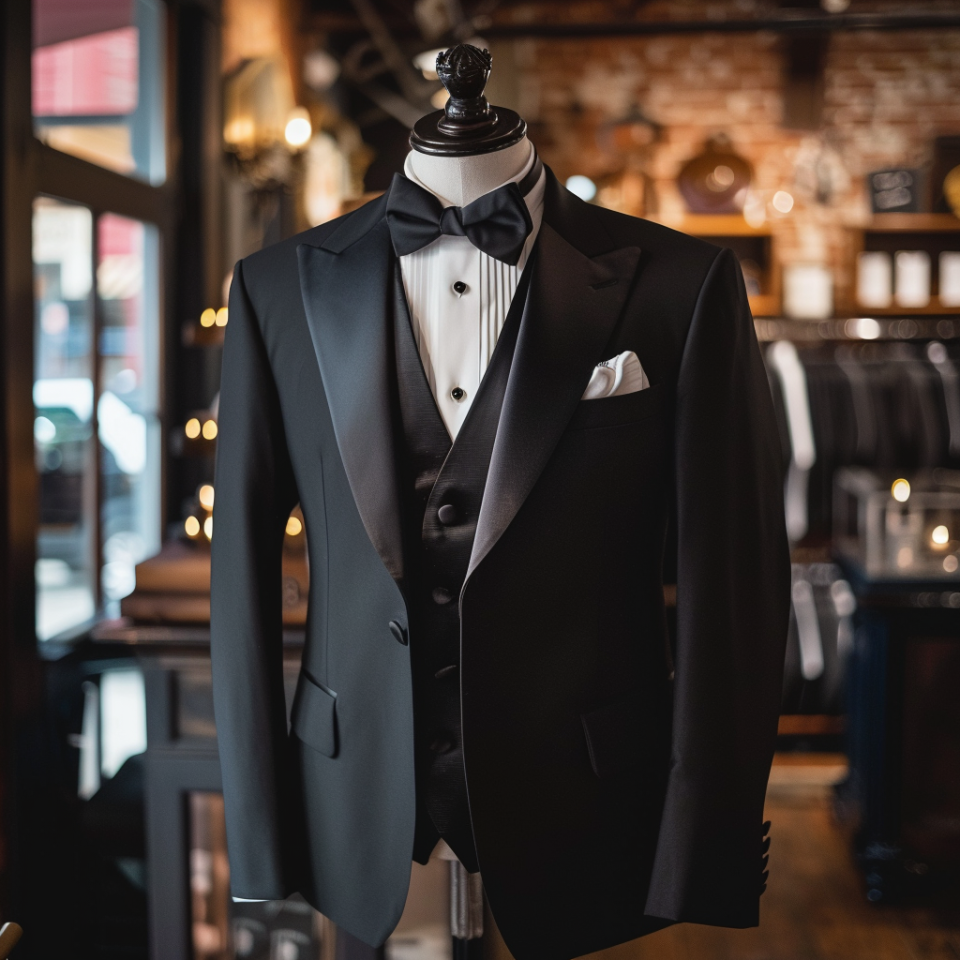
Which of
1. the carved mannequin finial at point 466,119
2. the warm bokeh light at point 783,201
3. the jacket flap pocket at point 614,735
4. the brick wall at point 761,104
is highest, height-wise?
the brick wall at point 761,104

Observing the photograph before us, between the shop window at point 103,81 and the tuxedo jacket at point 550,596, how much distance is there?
171cm

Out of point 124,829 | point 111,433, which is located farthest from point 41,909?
point 111,433

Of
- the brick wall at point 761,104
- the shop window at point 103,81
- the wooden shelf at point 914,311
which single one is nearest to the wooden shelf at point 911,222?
the brick wall at point 761,104

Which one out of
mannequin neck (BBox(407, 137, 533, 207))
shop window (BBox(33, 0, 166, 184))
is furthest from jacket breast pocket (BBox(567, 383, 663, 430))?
shop window (BBox(33, 0, 166, 184))

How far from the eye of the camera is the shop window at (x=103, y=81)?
2.57 metres

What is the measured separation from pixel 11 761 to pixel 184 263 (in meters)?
1.85

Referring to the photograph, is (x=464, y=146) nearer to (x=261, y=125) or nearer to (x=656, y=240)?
(x=656, y=240)

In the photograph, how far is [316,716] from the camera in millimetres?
1093

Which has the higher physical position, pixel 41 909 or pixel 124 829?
pixel 124 829

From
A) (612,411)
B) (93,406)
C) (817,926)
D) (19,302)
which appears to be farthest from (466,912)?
(93,406)

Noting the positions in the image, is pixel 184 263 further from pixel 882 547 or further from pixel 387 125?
pixel 882 547

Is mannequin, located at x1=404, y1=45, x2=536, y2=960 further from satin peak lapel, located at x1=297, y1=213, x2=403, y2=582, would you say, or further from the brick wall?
the brick wall

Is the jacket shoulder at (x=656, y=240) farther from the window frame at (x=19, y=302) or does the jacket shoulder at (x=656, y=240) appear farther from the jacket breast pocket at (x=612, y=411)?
the window frame at (x=19, y=302)

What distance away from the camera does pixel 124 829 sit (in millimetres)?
2020
